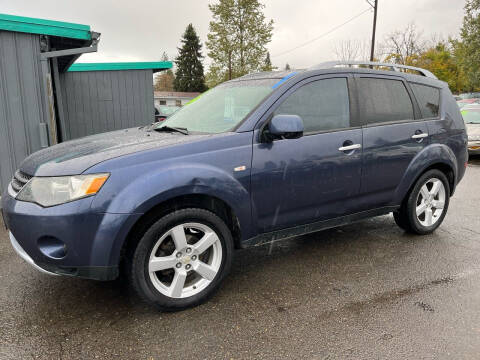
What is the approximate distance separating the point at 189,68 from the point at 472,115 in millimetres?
49026

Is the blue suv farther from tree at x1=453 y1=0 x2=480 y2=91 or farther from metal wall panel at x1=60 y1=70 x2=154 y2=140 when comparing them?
tree at x1=453 y1=0 x2=480 y2=91

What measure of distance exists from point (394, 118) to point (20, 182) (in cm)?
343

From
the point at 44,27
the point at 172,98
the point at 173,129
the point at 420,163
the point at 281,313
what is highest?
the point at 44,27

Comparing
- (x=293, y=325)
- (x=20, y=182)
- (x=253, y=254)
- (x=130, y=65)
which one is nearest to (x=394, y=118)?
(x=253, y=254)

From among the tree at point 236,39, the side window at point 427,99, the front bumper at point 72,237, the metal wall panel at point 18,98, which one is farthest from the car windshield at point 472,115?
the tree at point 236,39

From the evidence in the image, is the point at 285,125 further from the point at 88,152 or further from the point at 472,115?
the point at 472,115

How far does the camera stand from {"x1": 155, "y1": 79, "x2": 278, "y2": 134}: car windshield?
10.3 feet

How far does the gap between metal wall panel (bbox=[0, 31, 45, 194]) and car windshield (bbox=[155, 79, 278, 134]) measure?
3549mm

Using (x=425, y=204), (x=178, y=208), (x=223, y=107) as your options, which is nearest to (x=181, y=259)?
(x=178, y=208)

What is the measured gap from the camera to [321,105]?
3.38m

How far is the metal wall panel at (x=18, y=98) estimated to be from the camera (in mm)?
5855

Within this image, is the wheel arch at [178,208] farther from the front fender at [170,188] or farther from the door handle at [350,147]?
the door handle at [350,147]

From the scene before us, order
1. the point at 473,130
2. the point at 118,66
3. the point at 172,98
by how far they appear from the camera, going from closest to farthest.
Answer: the point at 118,66, the point at 473,130, the point at 172,98

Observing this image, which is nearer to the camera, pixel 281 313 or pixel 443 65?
pixel 281 313
